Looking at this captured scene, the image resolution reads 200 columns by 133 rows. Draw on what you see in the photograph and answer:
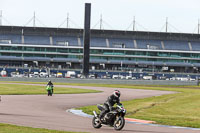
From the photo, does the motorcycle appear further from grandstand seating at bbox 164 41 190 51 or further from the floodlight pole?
grandstand seating at bbox 164 41 190 51

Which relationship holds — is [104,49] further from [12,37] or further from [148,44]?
[12,37]

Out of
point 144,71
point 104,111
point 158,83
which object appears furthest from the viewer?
point 144,71

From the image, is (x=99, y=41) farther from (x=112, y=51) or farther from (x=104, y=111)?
(x=104, y=111)

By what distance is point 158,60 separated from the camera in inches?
6078

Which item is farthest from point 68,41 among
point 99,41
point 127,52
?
point 127,52

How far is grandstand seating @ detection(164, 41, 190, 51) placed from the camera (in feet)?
509

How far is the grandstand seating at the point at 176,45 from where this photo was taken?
15512cm

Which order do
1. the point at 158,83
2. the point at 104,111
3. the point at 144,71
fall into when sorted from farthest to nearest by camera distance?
1. the point at 144,71
2. the point at 158,83
3. the point at 104,111

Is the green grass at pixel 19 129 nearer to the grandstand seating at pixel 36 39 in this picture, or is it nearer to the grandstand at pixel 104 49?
the grandstand at pixel 104 49

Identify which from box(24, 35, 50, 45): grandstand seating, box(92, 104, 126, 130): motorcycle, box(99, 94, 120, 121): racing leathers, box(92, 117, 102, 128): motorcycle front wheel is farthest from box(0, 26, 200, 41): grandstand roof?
box(92, 104, 126, 130): motorcycle

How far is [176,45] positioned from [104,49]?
26.4 meters

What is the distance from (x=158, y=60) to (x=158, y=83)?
51.5 metres

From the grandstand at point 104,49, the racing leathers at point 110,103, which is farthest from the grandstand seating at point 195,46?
the racing leathers at point 110,103

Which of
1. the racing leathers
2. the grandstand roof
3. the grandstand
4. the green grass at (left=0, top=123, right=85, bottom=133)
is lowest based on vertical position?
the green grass at (left=0, top=123, right=85, bottom=133)
